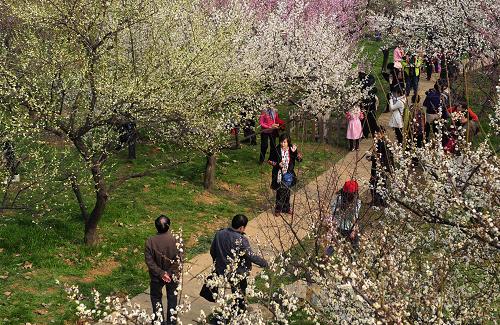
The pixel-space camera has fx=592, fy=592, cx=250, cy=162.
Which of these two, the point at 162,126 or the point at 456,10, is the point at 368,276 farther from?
the point at 456,10

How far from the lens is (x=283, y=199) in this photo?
1294cm

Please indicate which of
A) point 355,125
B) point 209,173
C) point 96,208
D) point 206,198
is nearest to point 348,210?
point 96,208

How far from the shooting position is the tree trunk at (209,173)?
1562 centimetres

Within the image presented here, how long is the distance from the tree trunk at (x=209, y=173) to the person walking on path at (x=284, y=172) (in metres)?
1.62

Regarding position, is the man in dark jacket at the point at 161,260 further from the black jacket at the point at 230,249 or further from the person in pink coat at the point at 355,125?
the person in pink coat at the point at 355,125

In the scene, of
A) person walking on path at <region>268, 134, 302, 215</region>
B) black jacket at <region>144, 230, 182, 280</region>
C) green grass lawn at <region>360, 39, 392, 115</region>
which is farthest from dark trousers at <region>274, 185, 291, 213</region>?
green grass lawn at <region>360, 39, 392, 115</region>

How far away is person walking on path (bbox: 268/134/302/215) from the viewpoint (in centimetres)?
1309

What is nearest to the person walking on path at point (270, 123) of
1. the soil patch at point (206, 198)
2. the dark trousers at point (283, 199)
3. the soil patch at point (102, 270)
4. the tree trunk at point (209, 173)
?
the tree trunk at point (209, 173)

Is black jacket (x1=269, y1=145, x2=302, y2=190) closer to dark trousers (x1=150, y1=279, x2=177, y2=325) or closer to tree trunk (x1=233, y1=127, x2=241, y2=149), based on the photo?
tree trunk (x1=233, y1=127, x2=241, y2=149)

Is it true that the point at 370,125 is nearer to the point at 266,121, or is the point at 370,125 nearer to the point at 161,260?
the point at 266,121

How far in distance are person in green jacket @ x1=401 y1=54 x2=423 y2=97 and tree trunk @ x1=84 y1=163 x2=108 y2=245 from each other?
13822 millimetres

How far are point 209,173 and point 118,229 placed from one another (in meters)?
3.57

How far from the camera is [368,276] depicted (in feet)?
19.7

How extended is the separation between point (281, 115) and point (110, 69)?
452 inches
